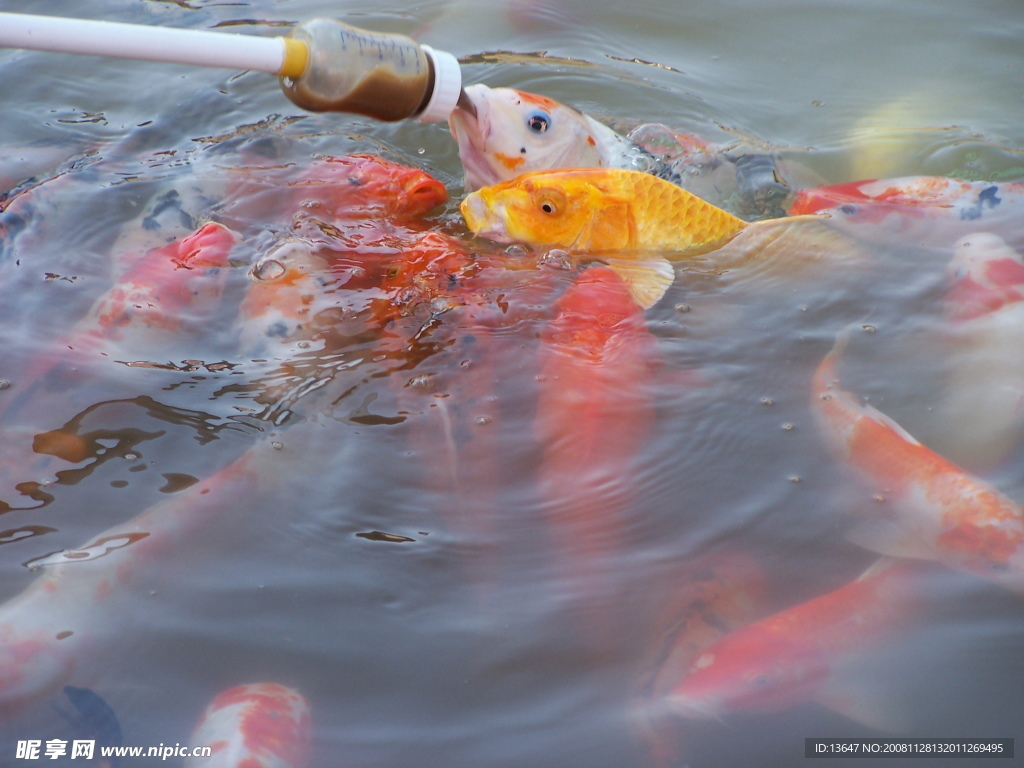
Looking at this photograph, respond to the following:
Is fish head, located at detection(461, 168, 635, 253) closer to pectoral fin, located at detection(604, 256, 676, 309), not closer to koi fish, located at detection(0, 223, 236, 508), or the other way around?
pectoral fin, located at detection(604, 256, 676, 309)

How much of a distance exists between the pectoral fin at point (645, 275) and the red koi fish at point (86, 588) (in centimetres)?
123

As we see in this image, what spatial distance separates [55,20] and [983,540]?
7.86ft

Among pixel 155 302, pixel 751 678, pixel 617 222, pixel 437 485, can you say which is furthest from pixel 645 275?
pixel 155 302

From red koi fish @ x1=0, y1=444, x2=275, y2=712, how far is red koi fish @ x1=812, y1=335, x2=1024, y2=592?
5.02ft

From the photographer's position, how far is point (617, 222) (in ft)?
9.33

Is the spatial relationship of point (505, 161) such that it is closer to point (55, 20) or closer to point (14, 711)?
point (55, 20)

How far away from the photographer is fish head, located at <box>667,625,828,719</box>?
71.7 inches

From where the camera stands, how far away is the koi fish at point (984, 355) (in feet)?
7.82

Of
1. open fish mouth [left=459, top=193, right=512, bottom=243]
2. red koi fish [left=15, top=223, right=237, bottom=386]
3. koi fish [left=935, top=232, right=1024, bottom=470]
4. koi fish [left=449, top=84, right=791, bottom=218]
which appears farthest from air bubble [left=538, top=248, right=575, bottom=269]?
koi fish [left=935, top=232, right=1024, bottom=470]

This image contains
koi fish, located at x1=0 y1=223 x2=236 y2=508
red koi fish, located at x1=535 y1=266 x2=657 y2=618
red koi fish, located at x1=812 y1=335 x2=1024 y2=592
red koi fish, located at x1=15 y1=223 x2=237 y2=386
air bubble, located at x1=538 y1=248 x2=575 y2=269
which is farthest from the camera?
air bubble, located at x1=538 y1=248 x2=575 y2=269

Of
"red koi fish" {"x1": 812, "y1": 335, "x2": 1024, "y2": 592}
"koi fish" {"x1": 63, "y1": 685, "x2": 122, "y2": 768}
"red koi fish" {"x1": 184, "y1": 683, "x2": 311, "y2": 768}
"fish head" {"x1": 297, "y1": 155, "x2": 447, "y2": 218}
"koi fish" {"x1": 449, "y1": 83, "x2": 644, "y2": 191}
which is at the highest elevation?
"koi fish" {"x1": 449, "y1": 83, "x2": 644, "y2": 191}

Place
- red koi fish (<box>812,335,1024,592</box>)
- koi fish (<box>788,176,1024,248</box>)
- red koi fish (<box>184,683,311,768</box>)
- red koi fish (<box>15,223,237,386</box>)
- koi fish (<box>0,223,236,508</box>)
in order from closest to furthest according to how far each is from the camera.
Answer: red koi fish (<box>184,683,311,768</box>)
red koi fish (<box>812,335,1024,592</box>)
koi fish (<box>0,223,236,508</box>)
red koi fish (<box>15,223,237,386</box>)
koi fish (<box>788,176,1024,248</box>)

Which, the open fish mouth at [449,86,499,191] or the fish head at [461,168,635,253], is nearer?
the fish head at [461,168,635,253]

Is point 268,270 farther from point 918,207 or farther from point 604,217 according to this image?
point 918,207
